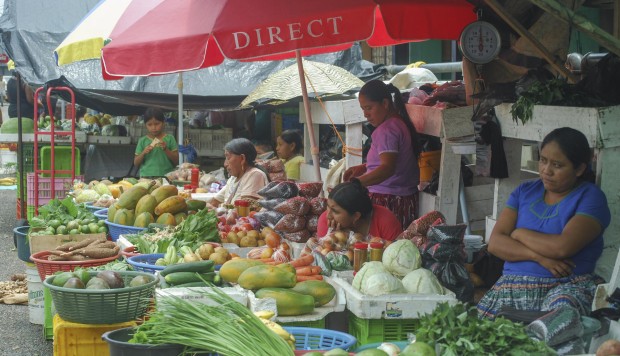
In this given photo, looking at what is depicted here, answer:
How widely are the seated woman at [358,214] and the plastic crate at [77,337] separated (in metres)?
1.75

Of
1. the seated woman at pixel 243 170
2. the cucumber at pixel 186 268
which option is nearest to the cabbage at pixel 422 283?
the cucumber at pixel 186 268

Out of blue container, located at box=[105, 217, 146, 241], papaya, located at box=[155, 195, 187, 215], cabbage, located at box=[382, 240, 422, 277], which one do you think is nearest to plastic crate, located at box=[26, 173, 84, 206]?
blue container, located at box=[105, 217, 146, 241]

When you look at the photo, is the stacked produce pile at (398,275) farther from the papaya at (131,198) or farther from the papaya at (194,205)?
the papaya at (131,198)

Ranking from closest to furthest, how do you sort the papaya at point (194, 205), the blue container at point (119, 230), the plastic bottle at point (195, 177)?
the blue container at point (119, 230)
the papaya at point (194, 205)
the plastic bottle at point (195, 177)

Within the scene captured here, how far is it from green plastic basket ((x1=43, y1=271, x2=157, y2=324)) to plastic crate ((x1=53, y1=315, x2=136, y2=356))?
59 millimetres

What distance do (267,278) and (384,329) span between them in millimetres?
711

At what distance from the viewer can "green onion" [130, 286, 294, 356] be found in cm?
→ 348

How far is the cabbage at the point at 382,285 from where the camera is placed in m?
4.39

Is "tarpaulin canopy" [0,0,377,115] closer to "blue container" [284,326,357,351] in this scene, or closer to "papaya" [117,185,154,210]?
"papaya" [117,185,154,210]

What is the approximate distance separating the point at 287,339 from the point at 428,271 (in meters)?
1.16

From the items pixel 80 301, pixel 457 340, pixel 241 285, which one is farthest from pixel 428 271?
pixel 80 301

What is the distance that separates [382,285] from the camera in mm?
4387

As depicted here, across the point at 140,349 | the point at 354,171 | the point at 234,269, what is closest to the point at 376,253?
the point at 234,269

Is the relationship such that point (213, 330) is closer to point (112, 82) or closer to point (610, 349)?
point (610, 349)
